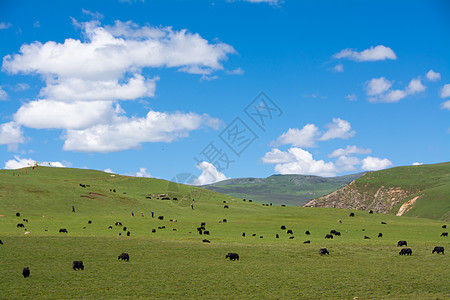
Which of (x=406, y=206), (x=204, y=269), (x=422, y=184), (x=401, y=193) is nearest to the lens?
(x=204, y=269)

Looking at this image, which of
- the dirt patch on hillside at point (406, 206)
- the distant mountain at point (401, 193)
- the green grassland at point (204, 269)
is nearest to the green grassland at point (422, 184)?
the distant mountain at point (401, 193)

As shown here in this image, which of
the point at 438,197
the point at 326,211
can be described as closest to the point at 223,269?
the point at 326,211

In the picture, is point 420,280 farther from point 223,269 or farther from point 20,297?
point 20,297

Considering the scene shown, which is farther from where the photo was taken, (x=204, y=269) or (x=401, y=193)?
(x=401, y=193)

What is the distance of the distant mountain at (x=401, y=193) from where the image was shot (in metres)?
134

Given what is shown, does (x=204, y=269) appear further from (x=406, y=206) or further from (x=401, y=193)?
(x=401, y=193)

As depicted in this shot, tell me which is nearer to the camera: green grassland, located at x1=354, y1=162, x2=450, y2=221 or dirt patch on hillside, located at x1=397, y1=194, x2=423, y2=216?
green grassland, located at x1=354, y1=162, x2=450, y2=221

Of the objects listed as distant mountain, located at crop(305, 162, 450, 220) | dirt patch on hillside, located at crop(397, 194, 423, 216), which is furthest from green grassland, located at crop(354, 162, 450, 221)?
dirt patch on hillside, located at crop(397, 194, 423, 216)

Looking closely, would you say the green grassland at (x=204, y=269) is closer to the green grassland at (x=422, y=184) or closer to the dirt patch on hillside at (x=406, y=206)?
the green grassland at (x=422, y=184)

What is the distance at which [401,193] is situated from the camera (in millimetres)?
157625

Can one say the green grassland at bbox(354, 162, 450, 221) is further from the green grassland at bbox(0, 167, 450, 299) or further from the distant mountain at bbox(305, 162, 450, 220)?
the green grassland at bbox(0, 167, 450, 299)

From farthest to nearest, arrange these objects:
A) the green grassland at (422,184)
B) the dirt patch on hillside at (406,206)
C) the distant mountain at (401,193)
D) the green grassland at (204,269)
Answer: the dirt patch on hillside at (406,206) < the distant mountain at (401,193) < the green grassland at (422,184) < the green grassland at (204,269)

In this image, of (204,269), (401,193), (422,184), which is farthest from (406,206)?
(204,269)

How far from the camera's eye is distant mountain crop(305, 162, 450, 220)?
134 meters
